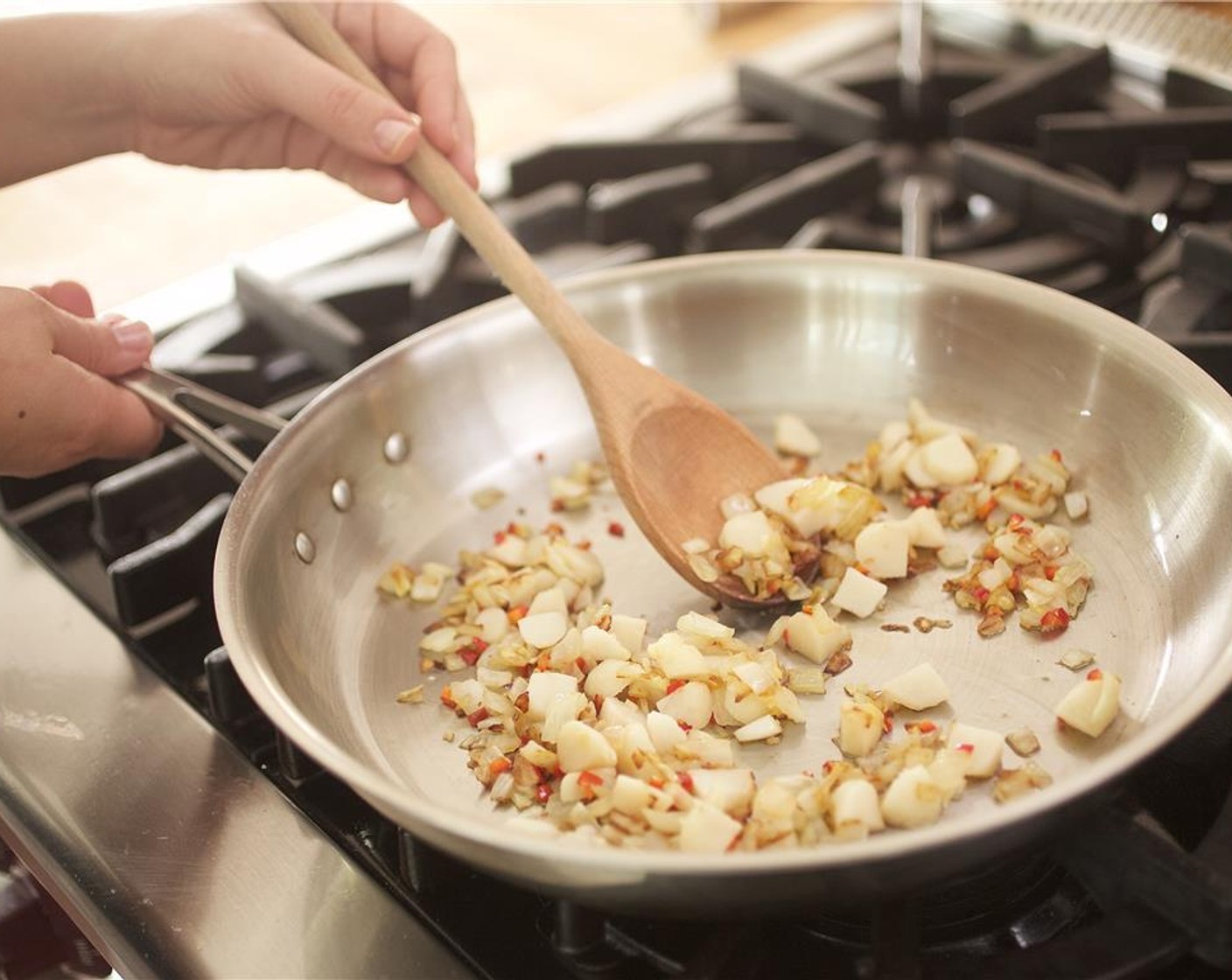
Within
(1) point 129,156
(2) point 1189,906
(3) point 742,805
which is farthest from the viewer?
(1) point 129,156

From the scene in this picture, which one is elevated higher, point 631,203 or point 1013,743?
point 631,203

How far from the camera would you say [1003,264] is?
1.23m

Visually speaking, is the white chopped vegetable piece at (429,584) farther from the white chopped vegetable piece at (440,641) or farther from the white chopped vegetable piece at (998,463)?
the white chopped vegetable piece at (998,463)

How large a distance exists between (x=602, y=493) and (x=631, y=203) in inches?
14.5

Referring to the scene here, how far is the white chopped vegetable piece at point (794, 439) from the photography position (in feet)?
3.62

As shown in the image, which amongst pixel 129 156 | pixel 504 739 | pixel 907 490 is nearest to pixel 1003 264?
pixel 907 490

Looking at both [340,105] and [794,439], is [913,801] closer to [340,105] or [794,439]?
[794,439]

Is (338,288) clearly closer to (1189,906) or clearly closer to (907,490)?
(907,490)

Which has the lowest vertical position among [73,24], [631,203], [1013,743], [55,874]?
[55,874]

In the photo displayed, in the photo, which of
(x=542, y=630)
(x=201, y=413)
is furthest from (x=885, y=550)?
(x=201, y=413)

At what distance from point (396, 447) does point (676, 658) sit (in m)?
0.33

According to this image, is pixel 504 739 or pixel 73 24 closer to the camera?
pixel 504 739

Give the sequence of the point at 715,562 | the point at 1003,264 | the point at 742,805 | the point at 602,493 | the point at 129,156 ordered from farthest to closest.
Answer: the point at 129,156, the point at 1003,264, the point at 602,493, the point at 715,562, the point at 742,805

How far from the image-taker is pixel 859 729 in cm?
81
